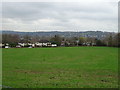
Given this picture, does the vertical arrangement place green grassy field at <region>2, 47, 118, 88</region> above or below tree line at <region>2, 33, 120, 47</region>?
below

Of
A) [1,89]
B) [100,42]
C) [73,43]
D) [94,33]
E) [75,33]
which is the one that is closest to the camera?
[1,89]

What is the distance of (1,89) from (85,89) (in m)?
3.02

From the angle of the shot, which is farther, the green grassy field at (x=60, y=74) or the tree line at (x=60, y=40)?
the tree line at (x=60, y=40)

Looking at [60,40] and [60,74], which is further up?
[60,40]

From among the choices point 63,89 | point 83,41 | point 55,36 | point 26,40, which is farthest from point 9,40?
point 63,89

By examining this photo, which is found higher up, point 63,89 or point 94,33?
point 94,33

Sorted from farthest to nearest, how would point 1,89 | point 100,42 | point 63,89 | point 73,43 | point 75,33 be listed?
point 75,33, point 73,43, point 100,42, point 63,89, point 1,89

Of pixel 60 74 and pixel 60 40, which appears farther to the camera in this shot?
pixel 60 40

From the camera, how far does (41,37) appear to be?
350 feet

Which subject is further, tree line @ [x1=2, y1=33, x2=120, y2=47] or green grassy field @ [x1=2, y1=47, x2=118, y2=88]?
tree line @ [x1=2, y1=33, x2=120, y2=47]

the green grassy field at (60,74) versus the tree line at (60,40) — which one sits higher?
the tree line at (60,40)

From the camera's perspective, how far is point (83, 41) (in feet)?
306

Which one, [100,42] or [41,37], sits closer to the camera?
[100,42]

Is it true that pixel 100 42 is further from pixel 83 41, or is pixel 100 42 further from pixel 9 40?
pixel 9 40
